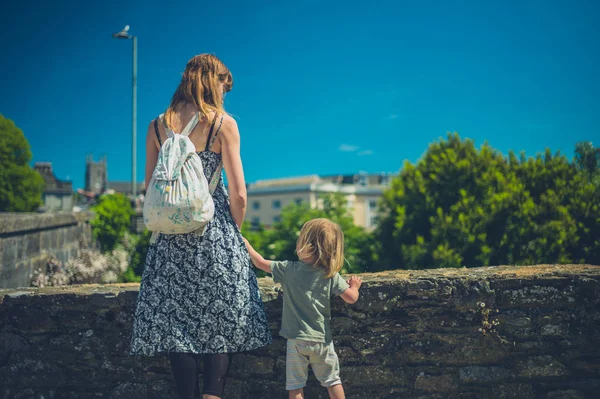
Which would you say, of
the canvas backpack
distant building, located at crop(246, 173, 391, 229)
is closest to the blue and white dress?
the canvas backpack

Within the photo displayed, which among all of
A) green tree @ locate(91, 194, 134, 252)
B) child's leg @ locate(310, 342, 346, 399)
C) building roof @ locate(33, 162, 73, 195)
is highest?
building roof @ locate(33, 162, 73, 195)

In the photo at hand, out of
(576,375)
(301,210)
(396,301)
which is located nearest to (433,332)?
(396,301)

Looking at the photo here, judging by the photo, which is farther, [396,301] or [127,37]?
[127,37]

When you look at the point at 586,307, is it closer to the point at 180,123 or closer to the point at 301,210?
the point at 180,123

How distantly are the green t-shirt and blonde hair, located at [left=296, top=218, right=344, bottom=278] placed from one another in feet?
0.17

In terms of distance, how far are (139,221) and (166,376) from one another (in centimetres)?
1066

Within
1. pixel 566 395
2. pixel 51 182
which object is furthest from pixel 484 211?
pixel 51 182

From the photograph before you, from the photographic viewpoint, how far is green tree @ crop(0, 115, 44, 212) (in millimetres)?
34188

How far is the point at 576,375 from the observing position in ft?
10.1

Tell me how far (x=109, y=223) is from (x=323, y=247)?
981cm

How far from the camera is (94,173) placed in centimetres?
A: 10369

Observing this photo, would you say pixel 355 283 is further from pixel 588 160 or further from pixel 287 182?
pixel 287 182

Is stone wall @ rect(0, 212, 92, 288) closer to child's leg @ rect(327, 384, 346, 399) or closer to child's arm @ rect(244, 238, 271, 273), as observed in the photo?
child's arm @ rect(244, 238, 271, 273)

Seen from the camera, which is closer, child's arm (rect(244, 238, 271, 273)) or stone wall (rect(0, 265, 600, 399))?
child's arm (rect(244, 238, 271, 273))
